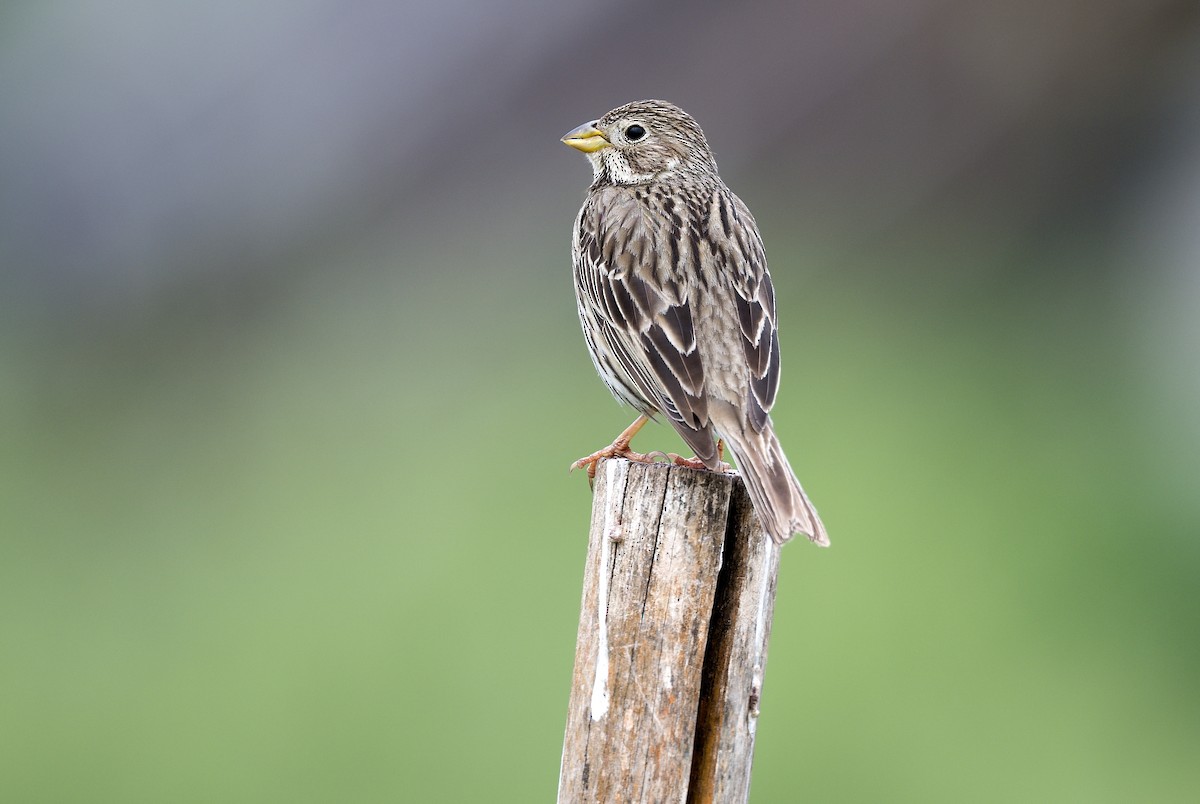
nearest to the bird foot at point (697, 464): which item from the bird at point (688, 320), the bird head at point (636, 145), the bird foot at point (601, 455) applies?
the bird at point (688, 320)

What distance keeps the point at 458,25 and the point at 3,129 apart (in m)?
4.05

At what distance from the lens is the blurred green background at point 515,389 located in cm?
733

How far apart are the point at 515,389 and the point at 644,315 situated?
220 inches

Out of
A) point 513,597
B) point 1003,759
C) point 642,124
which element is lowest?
point 1003,759

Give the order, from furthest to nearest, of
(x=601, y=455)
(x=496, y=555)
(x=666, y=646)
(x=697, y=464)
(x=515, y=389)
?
(x=515, y=389), (x=496, y=555), (x=601, y=455), (x=697, y=464), (x=666, y=646)

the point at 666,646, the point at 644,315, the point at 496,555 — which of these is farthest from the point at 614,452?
the point at 496,555

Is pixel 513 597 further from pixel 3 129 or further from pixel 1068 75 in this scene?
pixel 1068 75

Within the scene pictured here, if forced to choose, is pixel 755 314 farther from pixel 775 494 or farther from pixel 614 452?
pixel 775 494

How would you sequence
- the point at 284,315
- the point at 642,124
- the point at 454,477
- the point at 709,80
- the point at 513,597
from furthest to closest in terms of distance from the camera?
the point at 709,80, the point at 284,315, the point at 454,477, the point at 513,597, the point at 642,124

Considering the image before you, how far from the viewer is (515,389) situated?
10.2 meters

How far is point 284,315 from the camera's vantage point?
1141cm

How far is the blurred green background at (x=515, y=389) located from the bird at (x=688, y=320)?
285cm

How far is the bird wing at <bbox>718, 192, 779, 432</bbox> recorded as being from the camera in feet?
14.7

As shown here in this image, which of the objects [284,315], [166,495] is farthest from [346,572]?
[284,315]
